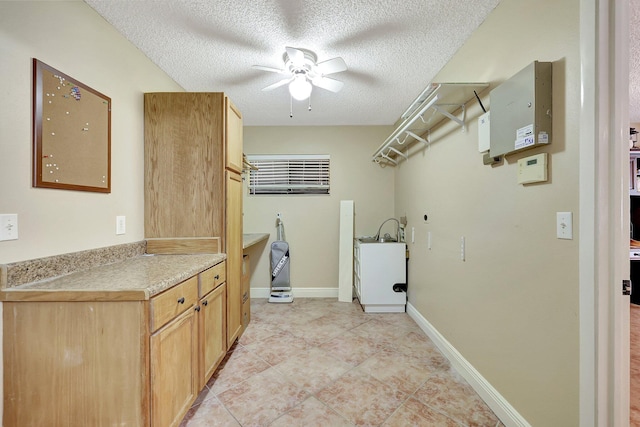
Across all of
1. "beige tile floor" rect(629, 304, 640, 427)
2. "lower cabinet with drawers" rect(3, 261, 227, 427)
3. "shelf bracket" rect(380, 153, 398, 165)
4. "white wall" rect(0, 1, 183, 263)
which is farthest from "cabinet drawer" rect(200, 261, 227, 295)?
"beige tile floor" rect(629, 304, 640, 427)

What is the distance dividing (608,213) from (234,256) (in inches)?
91.0

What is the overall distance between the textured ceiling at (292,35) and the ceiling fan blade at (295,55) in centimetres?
14

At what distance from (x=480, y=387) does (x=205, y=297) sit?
192cm

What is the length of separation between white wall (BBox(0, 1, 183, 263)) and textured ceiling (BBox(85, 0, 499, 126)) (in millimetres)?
218

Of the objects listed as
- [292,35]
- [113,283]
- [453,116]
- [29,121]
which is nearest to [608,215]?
[453,116]

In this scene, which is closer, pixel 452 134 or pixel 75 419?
pixel 75 419

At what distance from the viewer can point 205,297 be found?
1.69 metres

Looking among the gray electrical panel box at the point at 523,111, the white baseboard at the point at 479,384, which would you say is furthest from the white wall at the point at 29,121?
the white baseboard at the point at 479,384

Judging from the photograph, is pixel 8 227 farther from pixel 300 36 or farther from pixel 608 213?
pixel 608 213

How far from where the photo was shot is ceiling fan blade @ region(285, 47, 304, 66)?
68.9 inches

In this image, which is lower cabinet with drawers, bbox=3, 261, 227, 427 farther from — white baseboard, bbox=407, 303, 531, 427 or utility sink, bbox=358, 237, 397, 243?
utility sink, bbox=358, 237, 397, 243

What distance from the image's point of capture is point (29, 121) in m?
1.22

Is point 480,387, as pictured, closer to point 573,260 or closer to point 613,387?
point 613,387

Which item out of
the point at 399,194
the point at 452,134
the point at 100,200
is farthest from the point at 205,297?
the point at 399,194
